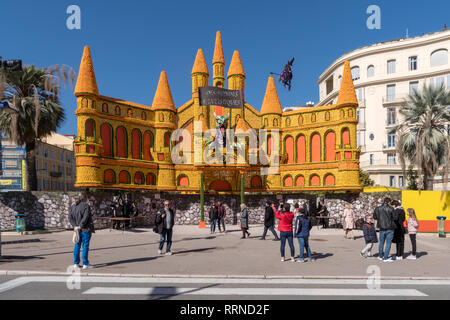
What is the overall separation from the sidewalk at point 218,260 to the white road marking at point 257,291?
3.74 feet

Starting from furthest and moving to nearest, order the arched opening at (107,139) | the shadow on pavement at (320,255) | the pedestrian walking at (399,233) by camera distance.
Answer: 1. the arched opening at (107,139)
2. the shadow on pavement at (320,255)
3. the pedestrian walking at (399,233)

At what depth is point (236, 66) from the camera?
27.3 meters

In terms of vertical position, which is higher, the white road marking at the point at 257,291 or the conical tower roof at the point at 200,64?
the conical tower roof at the point at 200,64

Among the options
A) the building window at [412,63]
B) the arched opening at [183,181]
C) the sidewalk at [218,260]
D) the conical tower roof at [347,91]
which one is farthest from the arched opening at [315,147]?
the building window at [412,63]

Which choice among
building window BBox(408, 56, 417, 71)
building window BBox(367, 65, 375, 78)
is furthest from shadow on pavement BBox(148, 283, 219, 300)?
building window BBox(408, 56, 417, 71)

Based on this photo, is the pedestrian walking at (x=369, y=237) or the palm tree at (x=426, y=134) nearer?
the pedestrian walking at (x=369, y=237)

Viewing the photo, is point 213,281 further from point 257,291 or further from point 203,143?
point 203,143

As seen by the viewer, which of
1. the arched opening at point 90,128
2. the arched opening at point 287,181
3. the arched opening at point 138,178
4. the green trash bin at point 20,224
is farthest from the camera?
the arched opening at point 287,181

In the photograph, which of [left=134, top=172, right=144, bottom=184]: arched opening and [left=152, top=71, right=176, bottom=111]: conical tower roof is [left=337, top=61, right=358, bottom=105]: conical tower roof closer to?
[left=152, top=71, right=176, bottom=111]: conical tower roof

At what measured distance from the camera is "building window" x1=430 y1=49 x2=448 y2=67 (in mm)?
44469

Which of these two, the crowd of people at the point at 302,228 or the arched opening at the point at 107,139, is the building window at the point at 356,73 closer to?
the arched opening at the point at 107,139

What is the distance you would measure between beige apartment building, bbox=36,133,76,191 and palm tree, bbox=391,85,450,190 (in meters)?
50.8

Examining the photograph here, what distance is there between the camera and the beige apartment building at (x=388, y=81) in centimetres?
4503
